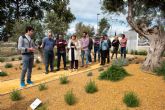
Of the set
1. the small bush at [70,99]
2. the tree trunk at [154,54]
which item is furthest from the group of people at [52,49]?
the tree trunk at [154,54]

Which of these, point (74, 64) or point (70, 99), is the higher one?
point (74, 64)

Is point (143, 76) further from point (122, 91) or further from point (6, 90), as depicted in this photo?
point (6, 90)

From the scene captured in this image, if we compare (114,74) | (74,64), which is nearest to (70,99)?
(114,74)

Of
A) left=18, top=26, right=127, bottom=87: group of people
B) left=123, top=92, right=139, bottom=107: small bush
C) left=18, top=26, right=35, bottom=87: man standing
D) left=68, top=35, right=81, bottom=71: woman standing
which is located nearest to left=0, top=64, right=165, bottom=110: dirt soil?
left=123, top=92, right=139, bottom=107: small bush

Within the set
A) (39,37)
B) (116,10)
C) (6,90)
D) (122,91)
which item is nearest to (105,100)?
(122,91)

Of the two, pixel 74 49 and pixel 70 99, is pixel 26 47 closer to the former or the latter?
pixel 70 99

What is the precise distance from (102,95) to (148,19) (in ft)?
23.9

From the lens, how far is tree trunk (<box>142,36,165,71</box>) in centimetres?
1155

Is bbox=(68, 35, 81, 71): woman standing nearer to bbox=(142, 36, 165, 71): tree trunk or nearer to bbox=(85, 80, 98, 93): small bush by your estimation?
bbox=(142, 36, 165, 71): tree trunk

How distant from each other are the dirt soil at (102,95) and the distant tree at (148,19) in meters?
1.42

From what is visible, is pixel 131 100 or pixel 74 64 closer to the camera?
pixel 131 100

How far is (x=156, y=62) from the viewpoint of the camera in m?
11.6

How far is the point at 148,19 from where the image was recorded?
1483cm

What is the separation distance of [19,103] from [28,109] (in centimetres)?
56
